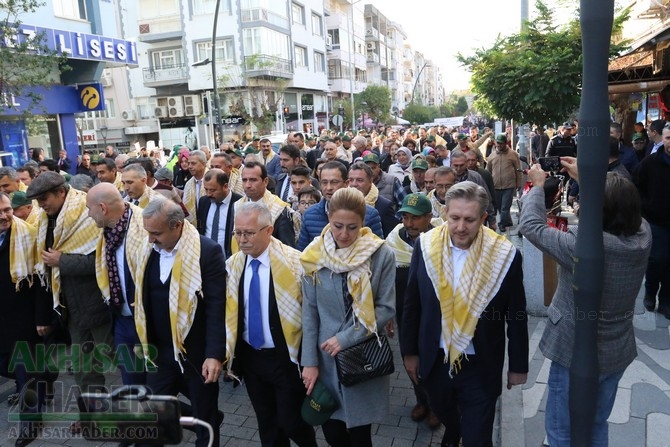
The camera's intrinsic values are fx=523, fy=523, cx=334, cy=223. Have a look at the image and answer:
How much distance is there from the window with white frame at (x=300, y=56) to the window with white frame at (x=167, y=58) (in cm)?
830

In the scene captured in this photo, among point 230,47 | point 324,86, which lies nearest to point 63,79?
point 230,47

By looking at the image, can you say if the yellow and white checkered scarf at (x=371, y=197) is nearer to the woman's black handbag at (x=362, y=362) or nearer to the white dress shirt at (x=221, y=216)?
the white dress shirt at (x=221, y=216)

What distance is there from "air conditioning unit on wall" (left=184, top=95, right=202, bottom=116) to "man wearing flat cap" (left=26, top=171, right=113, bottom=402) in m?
33.0

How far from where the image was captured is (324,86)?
44156mm

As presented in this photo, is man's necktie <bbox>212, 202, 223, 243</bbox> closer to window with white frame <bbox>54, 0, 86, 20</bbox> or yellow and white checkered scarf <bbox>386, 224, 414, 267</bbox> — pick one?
yellow and white checkered scarf <bbox>386, 224, 414, 267</bbox>

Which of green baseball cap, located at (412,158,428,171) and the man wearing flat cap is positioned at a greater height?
green baseball cap, located at (412,158,428,171)

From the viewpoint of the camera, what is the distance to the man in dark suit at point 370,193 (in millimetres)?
5254

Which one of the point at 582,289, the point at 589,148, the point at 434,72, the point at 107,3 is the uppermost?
the point at 434,72

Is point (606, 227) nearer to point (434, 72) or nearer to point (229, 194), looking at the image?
point (229, 194)

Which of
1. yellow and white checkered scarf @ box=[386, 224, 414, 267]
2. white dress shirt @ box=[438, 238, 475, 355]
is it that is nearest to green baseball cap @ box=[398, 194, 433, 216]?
yellow and white checkered scarf @ box=[386, 224, 414, 267]

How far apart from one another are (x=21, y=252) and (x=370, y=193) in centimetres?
317

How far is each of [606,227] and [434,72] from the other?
447ft

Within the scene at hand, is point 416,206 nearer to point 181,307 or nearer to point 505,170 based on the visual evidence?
point 181,307

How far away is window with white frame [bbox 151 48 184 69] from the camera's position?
3712 cm
